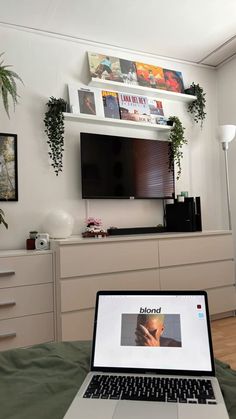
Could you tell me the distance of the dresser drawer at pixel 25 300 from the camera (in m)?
2.32

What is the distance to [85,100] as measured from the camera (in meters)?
3.12

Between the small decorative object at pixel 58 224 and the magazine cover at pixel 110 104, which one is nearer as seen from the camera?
the small decorative object at pixel 58 224

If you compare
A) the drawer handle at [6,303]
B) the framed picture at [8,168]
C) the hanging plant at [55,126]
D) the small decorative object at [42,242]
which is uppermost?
the hanging plant at [55,126]

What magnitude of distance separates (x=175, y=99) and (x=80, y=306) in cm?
250

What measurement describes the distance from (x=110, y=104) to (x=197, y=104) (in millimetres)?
1095

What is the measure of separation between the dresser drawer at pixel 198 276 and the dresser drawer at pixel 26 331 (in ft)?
3.44

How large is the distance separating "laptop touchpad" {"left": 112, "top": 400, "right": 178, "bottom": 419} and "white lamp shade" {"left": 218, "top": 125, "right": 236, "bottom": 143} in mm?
3113

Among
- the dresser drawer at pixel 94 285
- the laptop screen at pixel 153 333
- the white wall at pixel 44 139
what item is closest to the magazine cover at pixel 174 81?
the white wall at pixel 44 139

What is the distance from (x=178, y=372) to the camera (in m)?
0.80

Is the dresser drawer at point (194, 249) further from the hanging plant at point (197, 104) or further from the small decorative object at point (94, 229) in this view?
the hanging plant at point (197, 104)

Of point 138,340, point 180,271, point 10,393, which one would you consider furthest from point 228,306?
point 10,393

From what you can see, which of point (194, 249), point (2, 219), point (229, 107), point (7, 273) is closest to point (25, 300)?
point (7, 273)

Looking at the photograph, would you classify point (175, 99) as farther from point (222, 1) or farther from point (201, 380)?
point (201, 380)

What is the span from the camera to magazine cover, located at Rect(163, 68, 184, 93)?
359 cm
